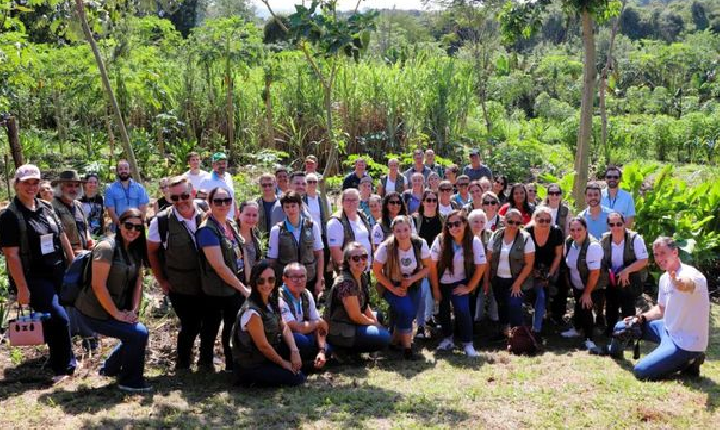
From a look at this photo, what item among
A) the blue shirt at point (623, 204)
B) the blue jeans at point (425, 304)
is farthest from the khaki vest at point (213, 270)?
the blue shirt at point (623, 204)

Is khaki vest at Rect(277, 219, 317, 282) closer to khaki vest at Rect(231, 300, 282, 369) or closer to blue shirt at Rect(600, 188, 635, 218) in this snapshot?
khaki vest at Rect(231, 300, 282, 369)

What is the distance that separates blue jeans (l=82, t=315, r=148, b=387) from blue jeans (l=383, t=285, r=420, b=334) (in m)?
2.16

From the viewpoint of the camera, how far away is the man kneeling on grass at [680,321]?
17.4 feet

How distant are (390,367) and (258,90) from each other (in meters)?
9.94

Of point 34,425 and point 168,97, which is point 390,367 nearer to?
point 34,425

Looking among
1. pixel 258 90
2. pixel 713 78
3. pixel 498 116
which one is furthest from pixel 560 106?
pixel 258 90

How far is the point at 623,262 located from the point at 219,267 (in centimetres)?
379

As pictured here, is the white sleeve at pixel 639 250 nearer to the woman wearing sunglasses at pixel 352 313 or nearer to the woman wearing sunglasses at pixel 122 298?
the woman wearing sunglasses at pixel 352 313

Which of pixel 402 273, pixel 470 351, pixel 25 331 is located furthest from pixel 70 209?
pixel 470 351

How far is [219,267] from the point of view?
196 inches

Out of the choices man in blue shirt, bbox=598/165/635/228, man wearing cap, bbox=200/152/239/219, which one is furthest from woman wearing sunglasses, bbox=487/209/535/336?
man wearing cap, bbox=200/152/239/219

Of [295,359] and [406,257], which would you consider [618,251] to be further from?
[295,359]

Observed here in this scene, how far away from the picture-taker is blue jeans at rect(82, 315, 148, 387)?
4.79 m

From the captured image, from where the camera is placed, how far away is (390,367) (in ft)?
19.0
